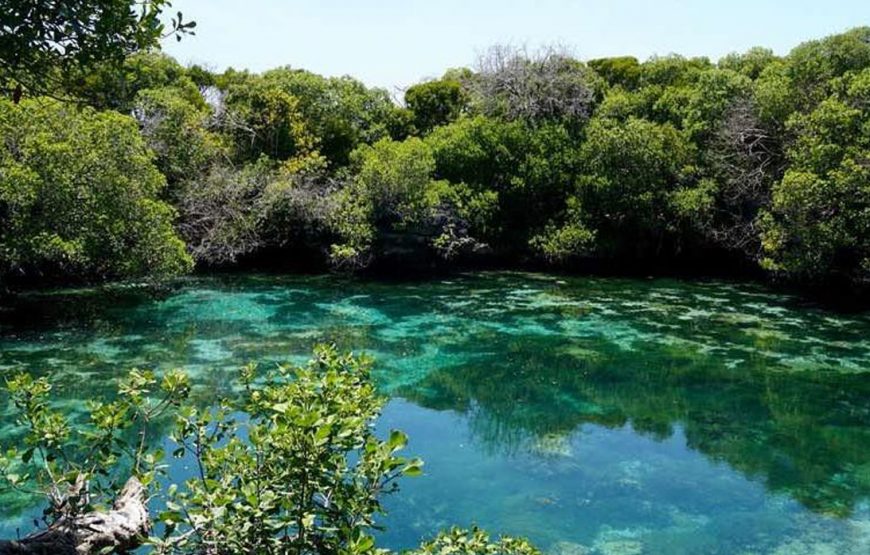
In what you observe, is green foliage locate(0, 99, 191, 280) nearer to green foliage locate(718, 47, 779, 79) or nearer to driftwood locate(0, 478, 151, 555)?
driftwood locate(0, 478, 151, 555)

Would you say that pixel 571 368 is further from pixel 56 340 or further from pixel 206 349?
pixel 56 340

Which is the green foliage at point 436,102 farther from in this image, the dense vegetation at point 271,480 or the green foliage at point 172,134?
the dense vegetation at point 271,480

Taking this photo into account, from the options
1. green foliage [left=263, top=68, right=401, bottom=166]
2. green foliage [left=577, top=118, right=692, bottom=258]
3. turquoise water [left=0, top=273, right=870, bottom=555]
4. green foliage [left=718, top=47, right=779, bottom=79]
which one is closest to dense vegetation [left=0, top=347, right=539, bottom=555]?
turquoise water [left=0, top=273, right=870, bottom=555]

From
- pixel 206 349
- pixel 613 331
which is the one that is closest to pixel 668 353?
pixel 613 331

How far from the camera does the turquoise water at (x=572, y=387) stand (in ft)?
29.5

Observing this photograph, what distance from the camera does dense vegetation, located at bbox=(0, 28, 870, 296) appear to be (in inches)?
819

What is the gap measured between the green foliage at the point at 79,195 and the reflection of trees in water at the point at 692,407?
8.56 meters

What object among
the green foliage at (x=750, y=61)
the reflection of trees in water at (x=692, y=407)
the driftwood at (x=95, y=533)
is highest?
the green foliage at (x=750, y=61)

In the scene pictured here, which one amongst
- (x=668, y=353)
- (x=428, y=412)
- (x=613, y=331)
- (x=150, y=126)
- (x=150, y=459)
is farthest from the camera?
(x=150, y=126)

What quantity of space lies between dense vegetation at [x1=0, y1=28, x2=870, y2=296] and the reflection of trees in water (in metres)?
8.17

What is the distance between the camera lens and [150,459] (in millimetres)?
4340

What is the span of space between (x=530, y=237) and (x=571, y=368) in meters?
12.8

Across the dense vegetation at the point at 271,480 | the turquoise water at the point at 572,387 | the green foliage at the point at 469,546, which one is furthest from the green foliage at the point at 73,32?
the turquoise water at the point at 572,387

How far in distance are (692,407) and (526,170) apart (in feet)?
51.5
